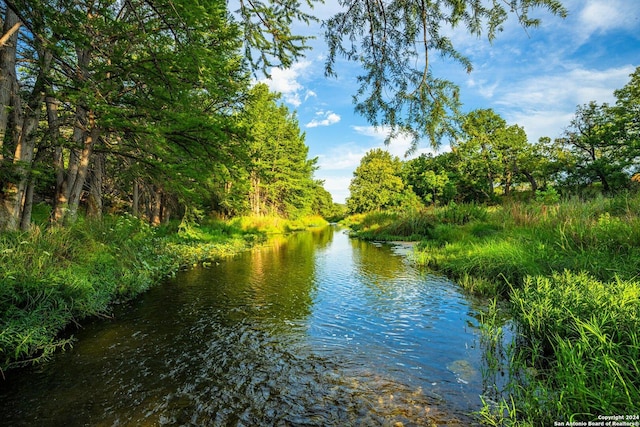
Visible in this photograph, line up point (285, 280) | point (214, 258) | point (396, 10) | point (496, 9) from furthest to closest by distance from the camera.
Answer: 1. point (214, 258)
2. point (285, 280)
3. point (396, 10)
4. point (496, 9)

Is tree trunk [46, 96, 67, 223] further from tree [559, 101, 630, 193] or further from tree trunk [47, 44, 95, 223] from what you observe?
tree [559, 101, 630, 193]

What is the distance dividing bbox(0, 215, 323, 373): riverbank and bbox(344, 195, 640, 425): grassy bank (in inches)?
233

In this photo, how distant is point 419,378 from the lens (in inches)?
152

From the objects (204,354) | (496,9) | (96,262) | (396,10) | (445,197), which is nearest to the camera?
(496,9)

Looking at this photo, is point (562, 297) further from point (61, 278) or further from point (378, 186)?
point (378, 186)

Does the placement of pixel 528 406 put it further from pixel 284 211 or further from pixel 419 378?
pixel 284 211

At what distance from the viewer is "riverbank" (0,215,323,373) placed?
4051 millimetres

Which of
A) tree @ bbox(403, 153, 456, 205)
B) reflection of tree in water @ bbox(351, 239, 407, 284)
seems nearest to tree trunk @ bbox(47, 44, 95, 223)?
reflection of tree in water @ bbox(351, 239, 407, 284)

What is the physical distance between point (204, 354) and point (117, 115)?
6.02 m

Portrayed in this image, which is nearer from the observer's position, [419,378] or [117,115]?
[419,378]

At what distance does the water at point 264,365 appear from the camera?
10.4ft

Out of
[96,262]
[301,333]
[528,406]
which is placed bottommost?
[301,333]

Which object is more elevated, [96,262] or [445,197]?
[445,197]

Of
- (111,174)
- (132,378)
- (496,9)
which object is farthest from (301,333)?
(111,174)
